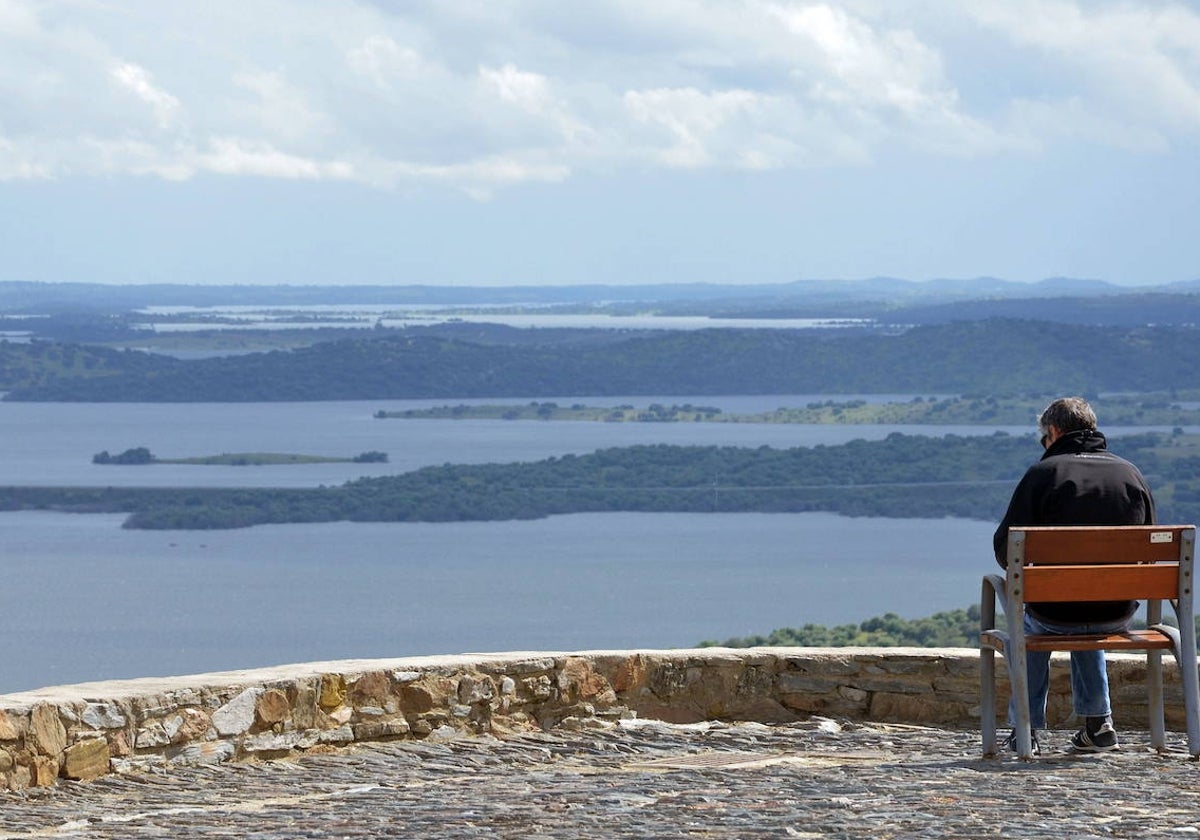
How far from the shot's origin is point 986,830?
4.29 m

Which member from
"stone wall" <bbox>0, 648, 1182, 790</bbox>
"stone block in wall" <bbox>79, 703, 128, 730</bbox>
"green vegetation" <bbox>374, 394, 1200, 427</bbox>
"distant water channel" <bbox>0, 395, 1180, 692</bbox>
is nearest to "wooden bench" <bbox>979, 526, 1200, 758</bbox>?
"stone wall" <bbox>0, 648, 1182, 790</bbox>

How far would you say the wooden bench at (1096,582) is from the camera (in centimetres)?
542

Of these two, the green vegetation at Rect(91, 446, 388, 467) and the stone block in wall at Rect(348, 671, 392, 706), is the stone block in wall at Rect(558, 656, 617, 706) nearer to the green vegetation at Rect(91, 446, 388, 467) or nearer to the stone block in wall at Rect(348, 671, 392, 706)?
the stone block in wall at Rect(348, 671, 392, 706)

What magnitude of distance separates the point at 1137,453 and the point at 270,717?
77.8m

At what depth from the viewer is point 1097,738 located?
5844mm

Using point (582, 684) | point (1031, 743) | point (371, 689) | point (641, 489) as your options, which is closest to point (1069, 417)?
point (1031, 743)

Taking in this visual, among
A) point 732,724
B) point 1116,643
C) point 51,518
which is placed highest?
point 1116,643

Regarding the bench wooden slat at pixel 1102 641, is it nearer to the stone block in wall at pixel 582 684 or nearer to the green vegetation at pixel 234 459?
the stone block in wall at pixel 582 684

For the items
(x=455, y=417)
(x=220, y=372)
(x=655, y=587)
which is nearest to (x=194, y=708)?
(x=655, y=587)

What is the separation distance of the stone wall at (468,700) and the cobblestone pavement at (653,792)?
8 cm

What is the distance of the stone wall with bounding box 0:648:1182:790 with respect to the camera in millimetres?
5609

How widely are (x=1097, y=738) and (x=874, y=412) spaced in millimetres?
113119

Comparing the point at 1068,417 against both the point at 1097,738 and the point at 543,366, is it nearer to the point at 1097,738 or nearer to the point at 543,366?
the point at 1097,738

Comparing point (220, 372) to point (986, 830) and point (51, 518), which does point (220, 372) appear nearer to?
point (51, 518)
